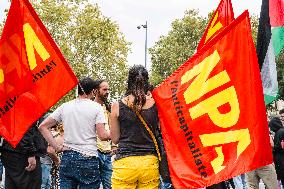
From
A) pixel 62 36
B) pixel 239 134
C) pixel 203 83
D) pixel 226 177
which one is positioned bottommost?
pixel 226 177

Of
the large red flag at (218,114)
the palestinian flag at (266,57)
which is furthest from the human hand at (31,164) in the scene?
the palestinian flag at (266,57)

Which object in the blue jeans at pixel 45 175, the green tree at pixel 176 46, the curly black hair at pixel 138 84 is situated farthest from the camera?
the green tree at pixel 176 46

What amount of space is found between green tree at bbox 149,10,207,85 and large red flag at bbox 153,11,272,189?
50343mm

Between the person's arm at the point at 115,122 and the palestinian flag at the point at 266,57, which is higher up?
the palestinian flag at the point at 266,57

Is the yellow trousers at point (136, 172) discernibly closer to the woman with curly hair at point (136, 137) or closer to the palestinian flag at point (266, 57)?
the woman with curly hair at point (136, 137)

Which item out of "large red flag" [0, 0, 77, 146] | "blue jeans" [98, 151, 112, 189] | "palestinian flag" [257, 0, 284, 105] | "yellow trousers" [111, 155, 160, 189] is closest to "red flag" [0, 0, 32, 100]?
"large red flag" [0, 0, 77, 146]

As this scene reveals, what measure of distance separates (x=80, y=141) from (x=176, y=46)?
168ft

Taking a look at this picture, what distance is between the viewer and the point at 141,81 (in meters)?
5.00

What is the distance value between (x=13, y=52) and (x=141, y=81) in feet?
5.20

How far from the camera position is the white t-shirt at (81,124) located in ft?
19.5

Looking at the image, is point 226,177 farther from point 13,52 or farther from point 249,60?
point 13,52

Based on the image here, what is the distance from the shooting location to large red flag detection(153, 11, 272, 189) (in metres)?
4.18

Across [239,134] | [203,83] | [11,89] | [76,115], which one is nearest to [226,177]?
[239,134]

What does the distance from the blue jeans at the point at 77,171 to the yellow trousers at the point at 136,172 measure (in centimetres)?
94
